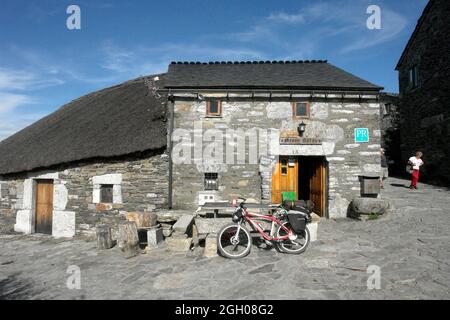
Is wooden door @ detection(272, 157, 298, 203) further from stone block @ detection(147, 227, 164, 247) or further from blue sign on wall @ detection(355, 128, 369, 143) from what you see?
stone block @ detection(147, 227, 164, 247)

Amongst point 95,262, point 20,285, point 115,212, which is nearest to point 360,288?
point 95,262

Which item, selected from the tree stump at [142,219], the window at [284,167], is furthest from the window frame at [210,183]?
the window at [284,167]

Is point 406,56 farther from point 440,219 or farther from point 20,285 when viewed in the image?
point 20,285

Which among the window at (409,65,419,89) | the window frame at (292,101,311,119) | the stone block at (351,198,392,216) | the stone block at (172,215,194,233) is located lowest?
the stone block at (172,215,194,233)

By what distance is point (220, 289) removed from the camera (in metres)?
3.91

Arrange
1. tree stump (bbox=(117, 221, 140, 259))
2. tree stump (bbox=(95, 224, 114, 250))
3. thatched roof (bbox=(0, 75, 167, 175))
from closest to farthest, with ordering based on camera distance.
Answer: tree stump (bbox=(117, 221, 140, 259))
tree stump (bbox=(95, 224, 114, 250))
thatched roof (bbox=(0, 75, 167, 175))

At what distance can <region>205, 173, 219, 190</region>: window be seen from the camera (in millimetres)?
8211

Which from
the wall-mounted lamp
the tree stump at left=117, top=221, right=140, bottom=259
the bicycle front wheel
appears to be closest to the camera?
the bicycle front wheel

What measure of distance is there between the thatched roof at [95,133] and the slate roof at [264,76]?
161cm

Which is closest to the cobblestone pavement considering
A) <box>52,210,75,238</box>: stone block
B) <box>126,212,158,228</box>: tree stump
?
<box>126,212,158,228</box>: tree stump

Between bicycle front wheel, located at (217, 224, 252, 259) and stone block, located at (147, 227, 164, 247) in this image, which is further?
stone block, located at (147, 227, 164, 247)

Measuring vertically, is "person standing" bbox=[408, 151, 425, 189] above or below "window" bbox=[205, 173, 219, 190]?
above

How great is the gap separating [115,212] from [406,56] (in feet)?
56.8

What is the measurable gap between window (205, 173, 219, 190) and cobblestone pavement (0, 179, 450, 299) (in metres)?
2.78
